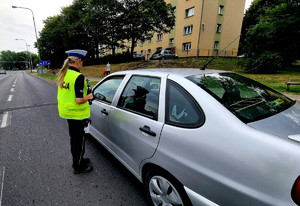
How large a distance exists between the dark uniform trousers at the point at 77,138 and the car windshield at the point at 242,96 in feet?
5.37

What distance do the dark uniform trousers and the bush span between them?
53.9ft

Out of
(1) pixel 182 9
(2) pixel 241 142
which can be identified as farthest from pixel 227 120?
(1) pixel 182 9

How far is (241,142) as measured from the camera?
109cm

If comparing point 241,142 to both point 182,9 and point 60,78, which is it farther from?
point 182,9

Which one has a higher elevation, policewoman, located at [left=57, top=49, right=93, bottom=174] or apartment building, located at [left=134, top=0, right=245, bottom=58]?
apartment building, located at [left=134, top=0, right=245, bottom=58]

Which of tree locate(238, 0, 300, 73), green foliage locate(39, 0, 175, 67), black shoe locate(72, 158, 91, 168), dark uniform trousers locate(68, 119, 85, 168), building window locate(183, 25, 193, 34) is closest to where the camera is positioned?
dark uniform trousers locate(68, 119, 85, 168)

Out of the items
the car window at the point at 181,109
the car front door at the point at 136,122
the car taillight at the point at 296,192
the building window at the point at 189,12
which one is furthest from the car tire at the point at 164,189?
the building window at the point at 189,12

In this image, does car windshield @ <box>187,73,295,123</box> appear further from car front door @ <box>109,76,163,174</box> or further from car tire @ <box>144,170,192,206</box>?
car tire @ <box>144,170,192,206</box>

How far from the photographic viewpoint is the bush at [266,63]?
45.9 ft

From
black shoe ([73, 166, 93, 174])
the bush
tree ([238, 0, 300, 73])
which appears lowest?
black shoe ([73, 166, 93, 174])

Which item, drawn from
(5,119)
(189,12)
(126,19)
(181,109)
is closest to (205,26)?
(189,12)

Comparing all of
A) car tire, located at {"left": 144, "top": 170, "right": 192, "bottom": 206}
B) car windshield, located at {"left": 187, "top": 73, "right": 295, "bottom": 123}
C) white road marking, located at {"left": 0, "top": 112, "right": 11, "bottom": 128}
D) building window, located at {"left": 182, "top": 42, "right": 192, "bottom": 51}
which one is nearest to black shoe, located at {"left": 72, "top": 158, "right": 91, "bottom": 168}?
car tire, located at {"left": 144, "top": 170, "right": 192, "bottom": 206}

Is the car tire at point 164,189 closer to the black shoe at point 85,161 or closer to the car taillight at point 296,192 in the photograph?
the car taillight at point 296,192

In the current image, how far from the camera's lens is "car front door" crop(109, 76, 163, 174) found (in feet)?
5.53
